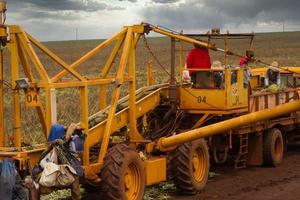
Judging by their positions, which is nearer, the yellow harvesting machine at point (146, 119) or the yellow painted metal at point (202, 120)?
the yellow harvesting machine at point (146, 119)

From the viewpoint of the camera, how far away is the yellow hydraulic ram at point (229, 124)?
309 inches

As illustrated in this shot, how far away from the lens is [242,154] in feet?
43.0

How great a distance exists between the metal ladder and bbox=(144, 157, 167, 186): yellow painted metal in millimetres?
3075

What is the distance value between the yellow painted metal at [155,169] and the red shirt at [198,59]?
113 inches

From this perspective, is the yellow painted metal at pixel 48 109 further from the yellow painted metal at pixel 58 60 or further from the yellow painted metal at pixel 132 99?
the yellow painted metal at pixel 132 99

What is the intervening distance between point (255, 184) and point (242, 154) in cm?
166

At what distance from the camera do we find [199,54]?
12508mm

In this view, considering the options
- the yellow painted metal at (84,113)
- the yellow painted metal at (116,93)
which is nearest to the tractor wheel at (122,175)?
the yellow painted metal at (116,93)

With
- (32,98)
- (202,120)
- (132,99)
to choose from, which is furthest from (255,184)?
(32,98)

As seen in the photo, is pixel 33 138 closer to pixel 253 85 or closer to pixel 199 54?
pixel 199 54

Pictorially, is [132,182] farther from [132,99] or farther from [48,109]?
[48,109]

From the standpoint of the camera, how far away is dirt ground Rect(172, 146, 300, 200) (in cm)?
1044

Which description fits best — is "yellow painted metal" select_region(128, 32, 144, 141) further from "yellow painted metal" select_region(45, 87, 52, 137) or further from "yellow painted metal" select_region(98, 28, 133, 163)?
"yellow painted metal" select_region(45, 87, 52, 137)

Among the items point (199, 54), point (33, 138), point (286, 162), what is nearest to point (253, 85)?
point (286, 162)
